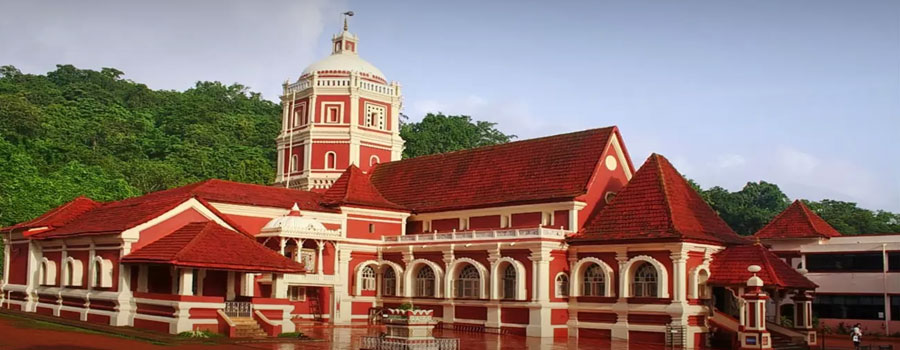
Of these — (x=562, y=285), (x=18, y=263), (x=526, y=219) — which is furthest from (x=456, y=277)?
(x=18, y=263)

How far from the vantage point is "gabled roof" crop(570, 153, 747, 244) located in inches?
1282

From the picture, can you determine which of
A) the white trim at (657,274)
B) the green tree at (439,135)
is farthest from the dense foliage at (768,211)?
the white trim at (657,274)

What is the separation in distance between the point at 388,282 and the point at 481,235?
17.4 ft

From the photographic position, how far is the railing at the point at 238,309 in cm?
2961

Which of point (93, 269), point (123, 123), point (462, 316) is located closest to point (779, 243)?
point (462, 316)

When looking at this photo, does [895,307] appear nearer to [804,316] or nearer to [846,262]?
[846,262]

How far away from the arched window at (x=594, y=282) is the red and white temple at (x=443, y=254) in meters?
0.04

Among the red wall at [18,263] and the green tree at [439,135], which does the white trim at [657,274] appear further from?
the green tree at [439,135]

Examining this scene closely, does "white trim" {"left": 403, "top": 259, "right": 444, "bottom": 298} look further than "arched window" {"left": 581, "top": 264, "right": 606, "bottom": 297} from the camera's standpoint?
Yes

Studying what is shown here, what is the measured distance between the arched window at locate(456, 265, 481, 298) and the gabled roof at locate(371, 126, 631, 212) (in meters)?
2.82

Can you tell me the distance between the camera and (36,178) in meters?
49.6

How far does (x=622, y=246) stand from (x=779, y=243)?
12630 millimetres

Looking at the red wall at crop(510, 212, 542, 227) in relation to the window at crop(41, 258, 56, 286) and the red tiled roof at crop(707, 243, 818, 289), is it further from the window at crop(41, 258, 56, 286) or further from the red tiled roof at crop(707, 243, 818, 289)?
the window at crop(41, 258, 56, 286)

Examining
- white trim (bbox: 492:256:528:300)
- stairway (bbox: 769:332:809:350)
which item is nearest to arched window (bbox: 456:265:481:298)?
white trim (bbox: 492:256:528:300)
